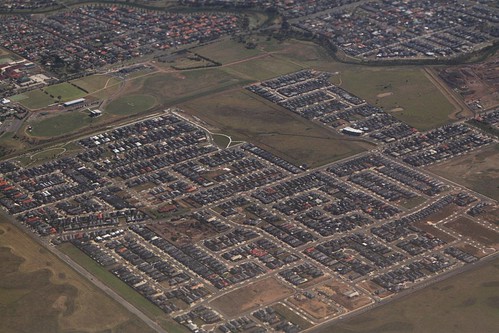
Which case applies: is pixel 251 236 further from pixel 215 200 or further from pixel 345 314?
pixel 345 314

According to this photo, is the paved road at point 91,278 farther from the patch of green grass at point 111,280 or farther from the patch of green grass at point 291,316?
the patch of green grass at point 291,316

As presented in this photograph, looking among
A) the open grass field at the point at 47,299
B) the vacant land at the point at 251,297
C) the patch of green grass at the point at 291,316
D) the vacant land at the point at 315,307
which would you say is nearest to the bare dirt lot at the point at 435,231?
the vacant land at the point at 315,307

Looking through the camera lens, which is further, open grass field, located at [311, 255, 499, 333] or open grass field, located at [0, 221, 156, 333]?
open grass field, located at [0, 221, 156, 333]

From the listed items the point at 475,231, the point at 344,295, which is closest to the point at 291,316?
the point at 344,295

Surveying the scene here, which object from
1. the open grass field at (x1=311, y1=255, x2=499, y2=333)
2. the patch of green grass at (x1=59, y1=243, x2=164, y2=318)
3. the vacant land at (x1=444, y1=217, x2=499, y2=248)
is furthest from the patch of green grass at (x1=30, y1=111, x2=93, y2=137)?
the open grass field at (x1=311, y1=255, x2=499, y2=333)

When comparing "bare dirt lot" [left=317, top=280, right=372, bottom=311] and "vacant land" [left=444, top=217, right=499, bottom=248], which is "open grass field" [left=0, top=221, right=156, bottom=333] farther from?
"vacant land" [left=444, top=217, right=499, bottom=248]
